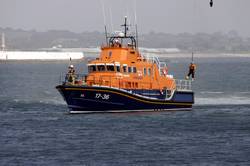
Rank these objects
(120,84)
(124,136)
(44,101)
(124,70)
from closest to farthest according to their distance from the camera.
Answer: (124,136), (120,84), (124,70), (44,101)

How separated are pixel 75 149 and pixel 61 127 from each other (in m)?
7.85

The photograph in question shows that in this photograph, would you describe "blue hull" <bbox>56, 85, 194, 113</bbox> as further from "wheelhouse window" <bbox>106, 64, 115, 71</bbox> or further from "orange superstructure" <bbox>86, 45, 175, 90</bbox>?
"wheelhouse window" <bbox>106, 64, 115, 71</bbox>

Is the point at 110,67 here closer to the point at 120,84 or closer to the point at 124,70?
the point at 124,70

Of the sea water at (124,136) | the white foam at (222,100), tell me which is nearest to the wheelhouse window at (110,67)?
the sea water at (124,136)

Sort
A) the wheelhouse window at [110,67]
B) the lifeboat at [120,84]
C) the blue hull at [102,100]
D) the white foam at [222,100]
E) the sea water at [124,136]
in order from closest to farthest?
the sea water at [124,136] < the blue hull at [102,100] < the lifeboat at [120,84] < the wheelhouse window at [110,67] < the white foam at [222,100]

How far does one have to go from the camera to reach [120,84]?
58.4 m

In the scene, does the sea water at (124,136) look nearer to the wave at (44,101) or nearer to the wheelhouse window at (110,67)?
the wave at (44,101)

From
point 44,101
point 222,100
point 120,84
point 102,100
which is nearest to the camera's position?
point 102,100

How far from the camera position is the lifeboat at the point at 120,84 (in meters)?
57.5

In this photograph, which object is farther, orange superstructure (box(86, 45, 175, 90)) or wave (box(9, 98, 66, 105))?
wave (box(9, 98, 66, 105))

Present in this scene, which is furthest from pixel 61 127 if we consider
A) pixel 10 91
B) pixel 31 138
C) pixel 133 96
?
pixel 10 91

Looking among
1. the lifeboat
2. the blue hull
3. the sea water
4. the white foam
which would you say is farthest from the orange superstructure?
the white foam

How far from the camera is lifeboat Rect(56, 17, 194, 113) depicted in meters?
57.5

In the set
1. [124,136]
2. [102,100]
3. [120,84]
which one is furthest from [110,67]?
[124,136]
